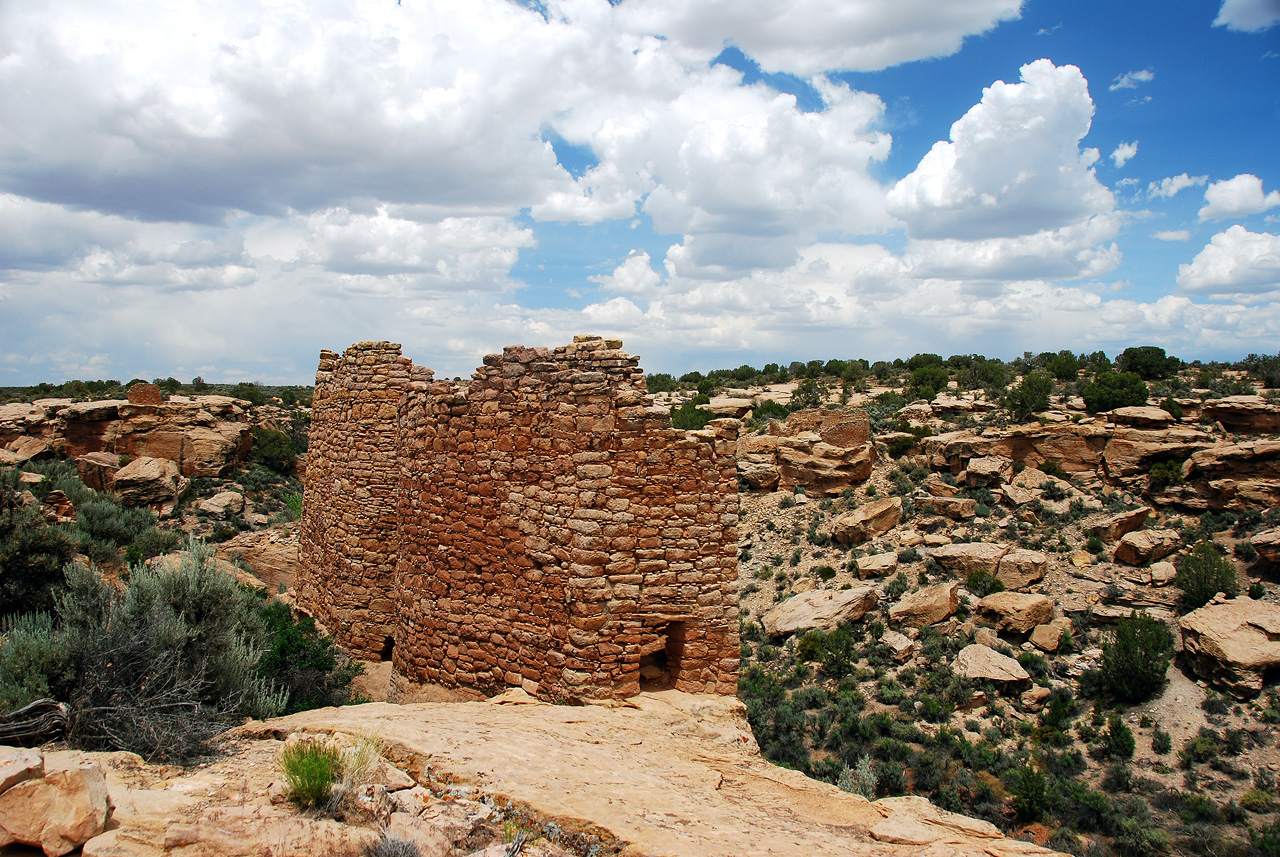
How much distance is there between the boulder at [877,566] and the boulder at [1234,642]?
7.72 metres

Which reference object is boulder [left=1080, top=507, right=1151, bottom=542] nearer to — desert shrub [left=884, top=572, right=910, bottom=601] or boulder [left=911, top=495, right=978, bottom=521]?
boulder [left=911, top=495, right=978, bottom=521]

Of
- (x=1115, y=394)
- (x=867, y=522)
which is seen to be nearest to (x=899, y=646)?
(x=867, y=522)

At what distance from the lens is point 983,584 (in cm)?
2044

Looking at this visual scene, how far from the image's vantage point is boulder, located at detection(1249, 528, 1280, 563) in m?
17.9

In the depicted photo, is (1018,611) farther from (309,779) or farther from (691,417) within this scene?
(309,779)

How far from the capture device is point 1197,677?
51.9 feet

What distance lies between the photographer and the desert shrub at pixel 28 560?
752 centimetres

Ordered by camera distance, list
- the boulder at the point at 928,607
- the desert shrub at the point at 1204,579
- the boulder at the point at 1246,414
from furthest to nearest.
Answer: the boulder at the point at 1246,414, the boulder at the point at 928,607, the desert shrub at the point at 1204,579

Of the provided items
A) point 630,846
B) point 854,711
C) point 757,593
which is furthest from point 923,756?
point 630,846

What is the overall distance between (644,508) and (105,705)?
4.43 m

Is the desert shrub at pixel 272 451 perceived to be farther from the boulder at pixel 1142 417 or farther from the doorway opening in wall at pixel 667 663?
the boulder at pixel 1142 417

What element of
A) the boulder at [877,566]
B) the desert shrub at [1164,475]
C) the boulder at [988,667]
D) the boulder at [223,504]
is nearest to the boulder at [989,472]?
the desert shrub at [1164,475]

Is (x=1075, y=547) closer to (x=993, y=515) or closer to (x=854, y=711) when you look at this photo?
(x=993, y=515)

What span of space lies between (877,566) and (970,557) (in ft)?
9.55
